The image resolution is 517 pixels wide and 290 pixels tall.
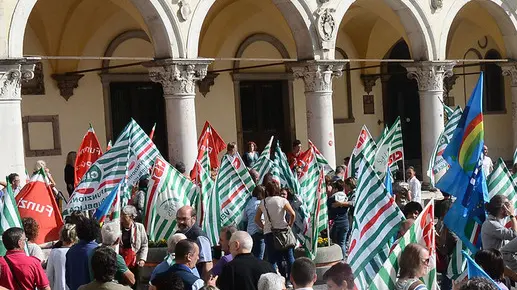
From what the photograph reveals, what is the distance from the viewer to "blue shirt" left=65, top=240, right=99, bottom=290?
8.05 meters

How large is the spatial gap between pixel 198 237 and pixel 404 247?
2392mm

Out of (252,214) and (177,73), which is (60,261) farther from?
(177,73)

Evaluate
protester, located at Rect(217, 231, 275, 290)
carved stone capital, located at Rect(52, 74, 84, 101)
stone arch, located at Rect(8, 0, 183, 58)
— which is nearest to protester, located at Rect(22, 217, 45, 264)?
protester, located at Rect(217, 231, 275, 290)

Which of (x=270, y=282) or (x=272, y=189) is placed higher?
(x=272, y=189)

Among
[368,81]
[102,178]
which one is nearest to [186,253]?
[102,178]

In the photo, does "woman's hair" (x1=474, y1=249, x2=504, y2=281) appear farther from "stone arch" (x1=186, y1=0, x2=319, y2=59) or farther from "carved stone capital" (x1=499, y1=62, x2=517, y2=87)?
"carved stone capital" (x1=499, y1=62, x2=517, y2=87)

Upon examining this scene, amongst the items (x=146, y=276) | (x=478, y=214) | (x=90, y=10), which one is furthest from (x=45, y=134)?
(x=478, y=214)

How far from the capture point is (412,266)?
6637 mm

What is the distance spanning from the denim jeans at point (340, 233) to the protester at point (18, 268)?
6.91 m

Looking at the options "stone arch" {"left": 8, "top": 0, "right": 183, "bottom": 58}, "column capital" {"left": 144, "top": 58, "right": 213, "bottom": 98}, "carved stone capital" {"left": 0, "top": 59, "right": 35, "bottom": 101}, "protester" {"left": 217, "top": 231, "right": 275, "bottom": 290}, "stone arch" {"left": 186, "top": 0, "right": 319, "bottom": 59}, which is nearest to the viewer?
"protester" {"left": 217, "top": 231, "right": 275, "bottom": 290}

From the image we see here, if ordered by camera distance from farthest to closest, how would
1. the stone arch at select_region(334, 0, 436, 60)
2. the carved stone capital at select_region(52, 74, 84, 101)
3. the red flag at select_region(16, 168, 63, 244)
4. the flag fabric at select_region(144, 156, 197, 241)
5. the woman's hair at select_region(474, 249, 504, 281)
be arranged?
the stone arch at select_region(334, 0, 436, 60) → the carved stone capital at select_region(52, 74, 84, 101) → the flag fabric at select_region(144, 156, 197, 241) → the red flag at select_region(16, 168, 63, 244) → the woman's hair at select_region(474, 249, 504, 281)

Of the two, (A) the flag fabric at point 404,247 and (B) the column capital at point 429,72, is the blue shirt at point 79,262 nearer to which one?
(A) the flag fabric at point 404,247

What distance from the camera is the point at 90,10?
68.2ft

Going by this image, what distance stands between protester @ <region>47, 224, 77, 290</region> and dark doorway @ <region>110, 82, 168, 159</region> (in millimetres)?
13261
